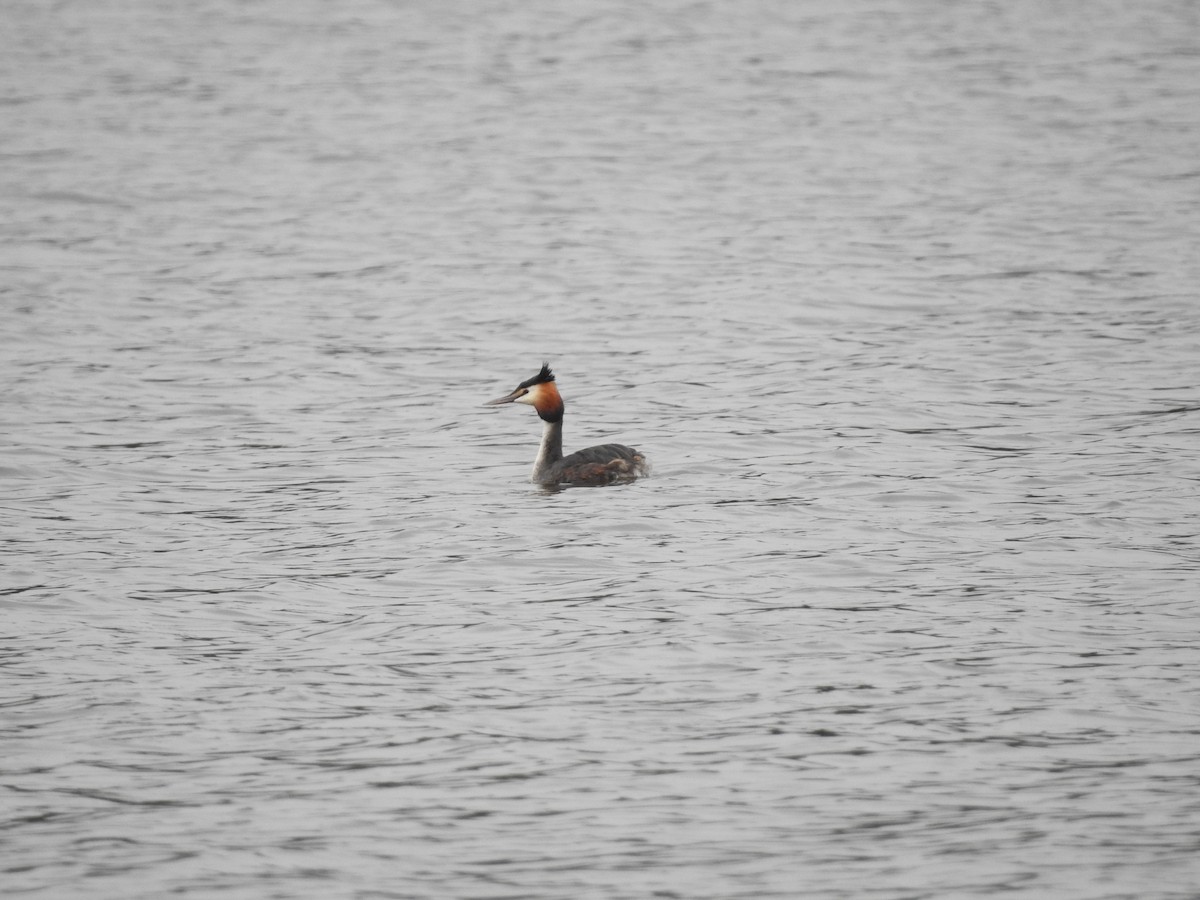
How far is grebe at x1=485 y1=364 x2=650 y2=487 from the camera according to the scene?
46.6 ft

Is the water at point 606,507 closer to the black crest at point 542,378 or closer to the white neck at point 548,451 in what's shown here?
the white neck at point 548,451

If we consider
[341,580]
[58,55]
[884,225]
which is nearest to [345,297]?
[884,225]

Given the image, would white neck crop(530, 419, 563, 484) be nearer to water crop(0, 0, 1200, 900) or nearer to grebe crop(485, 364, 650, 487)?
grebe crop(485, 364, 650, 487)

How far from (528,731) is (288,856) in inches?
67.2

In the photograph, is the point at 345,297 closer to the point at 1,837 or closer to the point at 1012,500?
the point at 1012,500

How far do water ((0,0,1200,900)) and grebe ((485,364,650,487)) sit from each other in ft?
0.85

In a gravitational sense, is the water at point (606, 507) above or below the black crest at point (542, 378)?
below

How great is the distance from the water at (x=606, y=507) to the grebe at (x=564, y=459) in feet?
0.85

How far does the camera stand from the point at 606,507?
13711 millimetres

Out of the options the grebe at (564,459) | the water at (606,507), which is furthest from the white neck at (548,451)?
the water at (606,507)

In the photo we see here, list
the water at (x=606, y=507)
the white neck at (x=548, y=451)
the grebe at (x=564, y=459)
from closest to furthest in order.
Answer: the water at (x=606, y=507) < the grebe at (x=564, y=459) < the white neck at (x=548, y=451)

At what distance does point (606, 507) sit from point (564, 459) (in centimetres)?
90

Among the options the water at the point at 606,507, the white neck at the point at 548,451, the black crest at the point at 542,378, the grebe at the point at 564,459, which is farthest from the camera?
the black crest at the point at 542,378

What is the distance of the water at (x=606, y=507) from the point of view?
27.2ft
